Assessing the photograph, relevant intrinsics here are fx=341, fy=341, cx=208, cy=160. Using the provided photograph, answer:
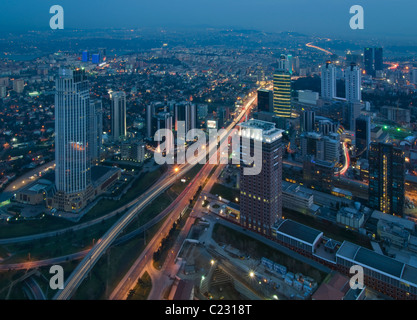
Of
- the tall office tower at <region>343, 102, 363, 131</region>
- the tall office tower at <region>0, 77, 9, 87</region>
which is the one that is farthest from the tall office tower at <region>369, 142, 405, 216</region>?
the tall office tower at <region>0, 77, 9, 87</region>

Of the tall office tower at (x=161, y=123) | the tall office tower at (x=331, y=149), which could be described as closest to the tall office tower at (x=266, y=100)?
the tall office tower at (x=161, y=123)

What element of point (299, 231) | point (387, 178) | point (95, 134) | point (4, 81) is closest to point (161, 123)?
point (95, 134)

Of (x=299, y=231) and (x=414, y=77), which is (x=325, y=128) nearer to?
(x=299, y=231)

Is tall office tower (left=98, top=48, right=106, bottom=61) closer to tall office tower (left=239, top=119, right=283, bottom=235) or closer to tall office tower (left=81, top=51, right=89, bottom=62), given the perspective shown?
tall office tower (left=81, top=51, right=89, bottom=62)

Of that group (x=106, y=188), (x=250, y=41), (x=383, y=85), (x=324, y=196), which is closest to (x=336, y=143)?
(x=324, y=196)

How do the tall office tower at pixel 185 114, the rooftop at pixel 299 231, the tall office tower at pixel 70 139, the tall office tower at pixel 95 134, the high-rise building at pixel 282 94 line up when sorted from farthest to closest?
the high-rise building at pixel 282 94 → the tall office tower at pixel 185 114 → the tall office tower at pixel 95 134 → the tall office tower at pixel 70 139 → the rooftop at pixel 299 231

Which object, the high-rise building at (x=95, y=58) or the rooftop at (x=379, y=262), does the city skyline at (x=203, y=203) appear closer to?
the rooftop at (x=379, y=262)
